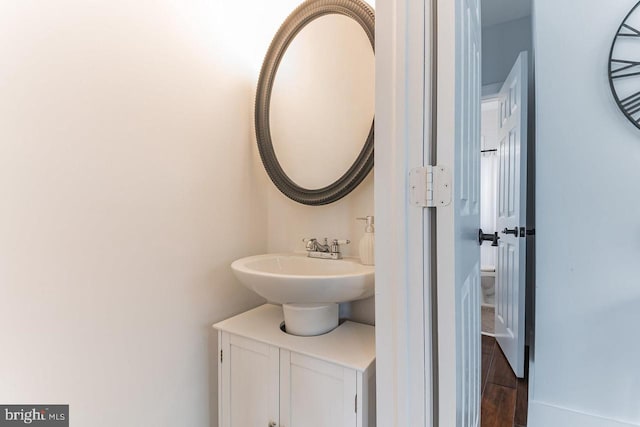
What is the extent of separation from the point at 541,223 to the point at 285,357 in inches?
55.4

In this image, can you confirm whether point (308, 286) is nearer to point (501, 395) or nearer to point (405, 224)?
point (405, 224)

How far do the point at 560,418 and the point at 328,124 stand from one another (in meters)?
1.74

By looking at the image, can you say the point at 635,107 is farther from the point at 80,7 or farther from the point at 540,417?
the point at 80,7

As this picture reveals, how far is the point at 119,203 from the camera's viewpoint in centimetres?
93

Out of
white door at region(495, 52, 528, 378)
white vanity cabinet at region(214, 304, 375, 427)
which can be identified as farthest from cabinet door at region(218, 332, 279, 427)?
white door at region(495, 52, 528, 378)

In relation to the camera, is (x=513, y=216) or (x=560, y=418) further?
(x=513, y=216)

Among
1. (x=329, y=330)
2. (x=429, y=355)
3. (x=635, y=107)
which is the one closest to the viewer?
(x=429, y=355)

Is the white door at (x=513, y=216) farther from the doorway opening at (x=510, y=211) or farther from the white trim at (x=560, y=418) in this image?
the white trim at (x=560, y=418)

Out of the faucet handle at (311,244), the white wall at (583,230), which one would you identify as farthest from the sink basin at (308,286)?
the white wall at (583,230)

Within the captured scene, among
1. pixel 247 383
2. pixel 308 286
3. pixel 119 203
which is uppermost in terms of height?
pixel 119 203

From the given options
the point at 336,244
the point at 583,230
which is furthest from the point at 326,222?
the point at 583,230

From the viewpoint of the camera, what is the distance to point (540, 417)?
1528mm

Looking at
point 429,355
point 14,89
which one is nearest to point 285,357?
point 429,355

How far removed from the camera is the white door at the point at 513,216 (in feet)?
5.76
